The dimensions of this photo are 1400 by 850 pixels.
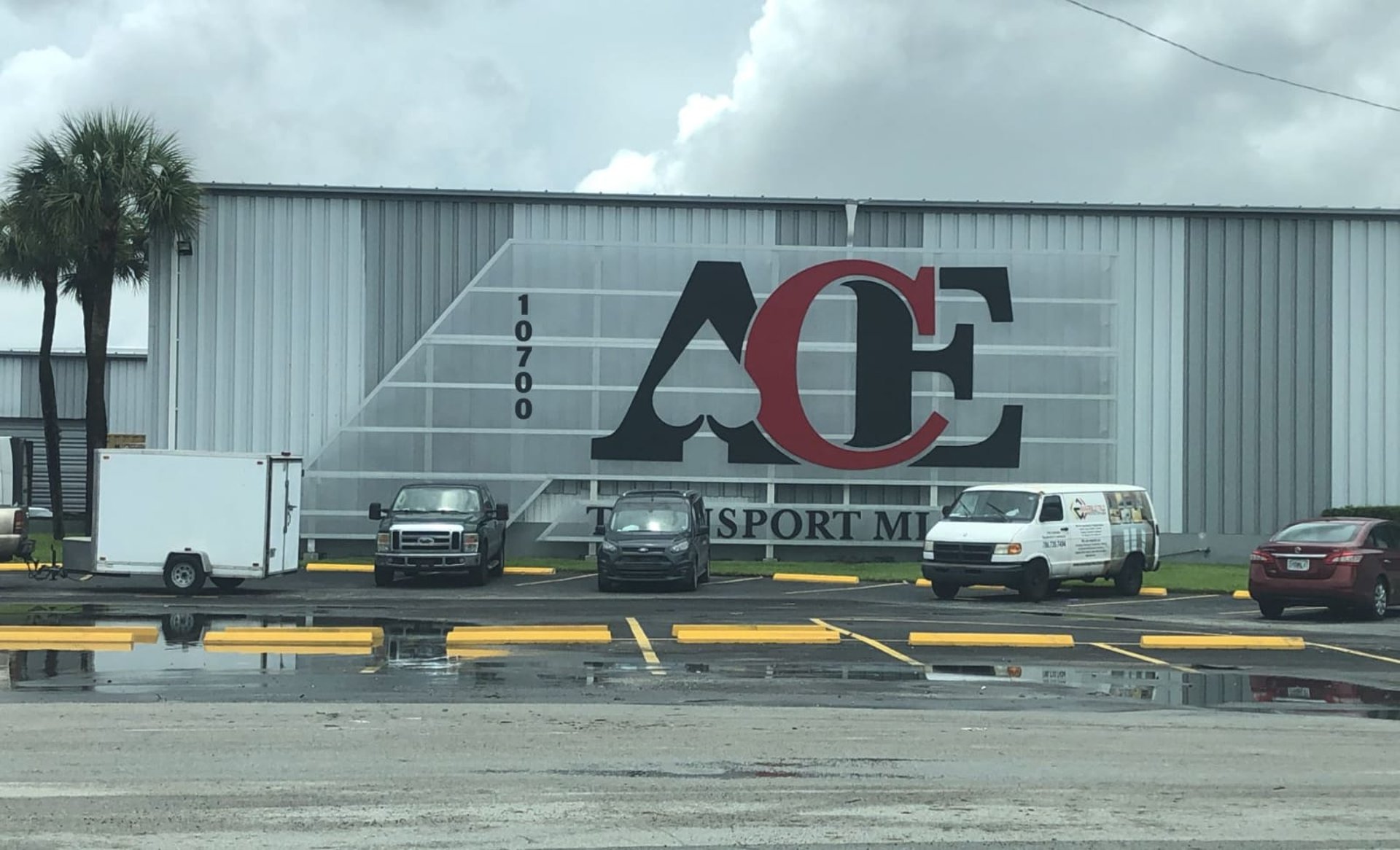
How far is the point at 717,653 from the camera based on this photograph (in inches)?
671

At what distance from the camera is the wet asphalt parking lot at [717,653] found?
1377cm

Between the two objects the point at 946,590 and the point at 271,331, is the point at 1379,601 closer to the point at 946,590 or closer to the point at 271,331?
the point at 946,590

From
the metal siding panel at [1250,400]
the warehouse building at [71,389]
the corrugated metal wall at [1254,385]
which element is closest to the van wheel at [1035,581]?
the corrugated metal wall at [1254,385]

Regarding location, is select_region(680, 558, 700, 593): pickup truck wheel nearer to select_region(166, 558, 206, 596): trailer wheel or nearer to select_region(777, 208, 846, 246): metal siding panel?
select_region(166, 558, 206, 596): trailer wheel

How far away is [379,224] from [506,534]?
7.49 meters

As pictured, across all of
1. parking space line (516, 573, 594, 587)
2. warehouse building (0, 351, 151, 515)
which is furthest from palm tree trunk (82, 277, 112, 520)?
warehouse building (0, 351, 151, 515)

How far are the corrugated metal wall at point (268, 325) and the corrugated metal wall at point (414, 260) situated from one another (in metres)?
0.27

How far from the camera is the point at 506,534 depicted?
33031 mm

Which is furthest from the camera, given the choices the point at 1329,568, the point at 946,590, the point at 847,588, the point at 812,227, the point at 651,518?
the point at 812,227

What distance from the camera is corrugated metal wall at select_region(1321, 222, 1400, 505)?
3425 cm

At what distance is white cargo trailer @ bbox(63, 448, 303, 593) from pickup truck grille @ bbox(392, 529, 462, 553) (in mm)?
2539

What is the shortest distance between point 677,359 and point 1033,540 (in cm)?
1069

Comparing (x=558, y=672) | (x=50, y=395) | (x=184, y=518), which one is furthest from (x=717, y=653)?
(x=50, y=395)

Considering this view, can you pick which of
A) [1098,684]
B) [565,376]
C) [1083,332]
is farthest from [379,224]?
[1098,684]
